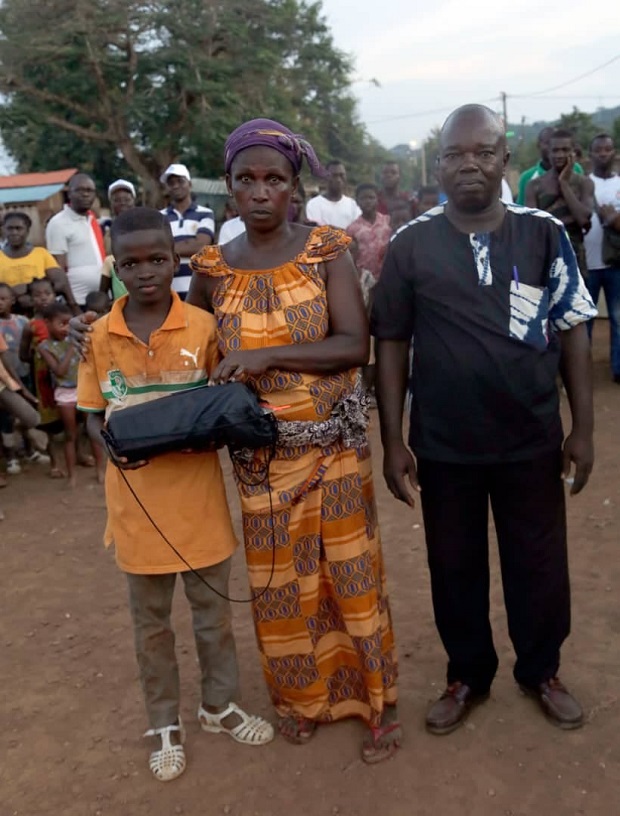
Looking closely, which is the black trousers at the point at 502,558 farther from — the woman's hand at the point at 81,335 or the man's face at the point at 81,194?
the man's face at the point at 81,194

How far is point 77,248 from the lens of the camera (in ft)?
20.6

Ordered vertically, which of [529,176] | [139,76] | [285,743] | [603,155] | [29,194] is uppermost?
[139,76]

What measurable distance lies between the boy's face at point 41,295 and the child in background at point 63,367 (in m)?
0.26

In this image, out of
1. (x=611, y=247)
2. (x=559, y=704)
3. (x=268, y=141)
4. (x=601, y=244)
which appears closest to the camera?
(x=268, y=141)

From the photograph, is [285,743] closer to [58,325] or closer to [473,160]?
[473,160]

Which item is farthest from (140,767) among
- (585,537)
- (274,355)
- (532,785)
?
(585,537)

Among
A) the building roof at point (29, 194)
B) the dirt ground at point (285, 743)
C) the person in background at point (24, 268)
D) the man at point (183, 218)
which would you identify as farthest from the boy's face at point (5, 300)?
the building roof at point (29, 194)

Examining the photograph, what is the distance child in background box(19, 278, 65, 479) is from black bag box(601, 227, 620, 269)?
437cm

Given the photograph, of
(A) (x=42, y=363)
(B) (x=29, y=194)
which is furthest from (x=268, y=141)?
(B) (x=29, y=194)

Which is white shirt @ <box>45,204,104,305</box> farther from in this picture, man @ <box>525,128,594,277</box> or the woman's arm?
the woman's arm

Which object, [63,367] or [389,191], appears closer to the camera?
[63,367]

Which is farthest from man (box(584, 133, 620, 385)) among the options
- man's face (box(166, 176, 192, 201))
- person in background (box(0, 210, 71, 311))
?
person in background (box(0, 210, 71, 311))

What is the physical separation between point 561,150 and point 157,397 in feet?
15.1

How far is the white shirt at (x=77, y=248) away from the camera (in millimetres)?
6227
